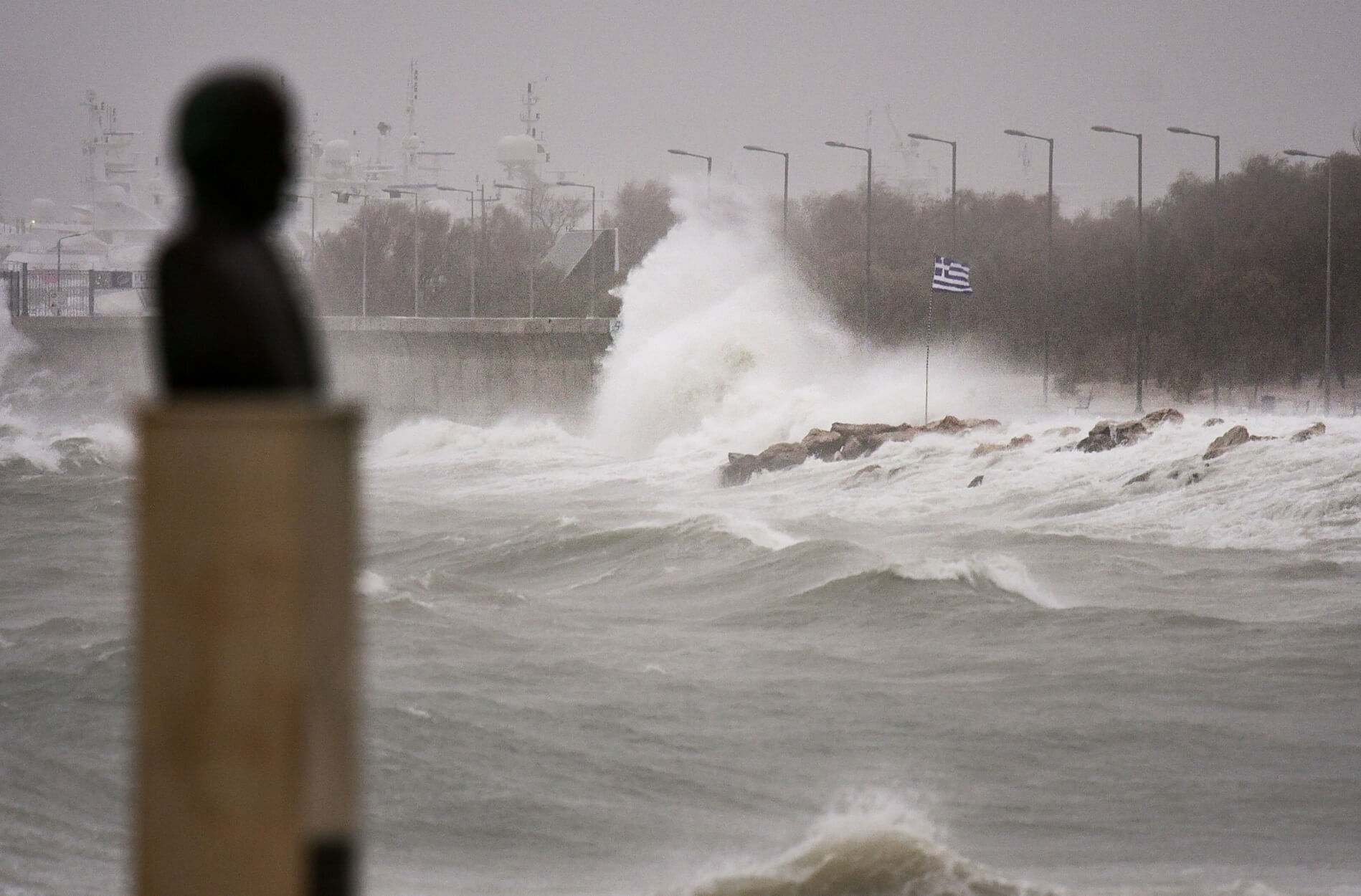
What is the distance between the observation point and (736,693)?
1396 centimetres

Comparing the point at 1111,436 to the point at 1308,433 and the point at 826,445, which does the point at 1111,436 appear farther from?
the point at 826,445

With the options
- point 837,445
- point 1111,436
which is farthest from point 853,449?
point 1111,436

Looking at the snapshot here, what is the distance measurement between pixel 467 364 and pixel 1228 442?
1436 inches

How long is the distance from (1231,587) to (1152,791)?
907 centimetres

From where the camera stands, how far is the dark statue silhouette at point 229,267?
2.23m

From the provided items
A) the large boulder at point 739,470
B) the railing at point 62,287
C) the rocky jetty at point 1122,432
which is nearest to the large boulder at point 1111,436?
the rocky jetty at point 1122,432

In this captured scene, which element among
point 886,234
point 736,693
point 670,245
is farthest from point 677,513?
point 886,234

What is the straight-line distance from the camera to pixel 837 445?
36.6 metres

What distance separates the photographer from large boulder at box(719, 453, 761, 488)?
36500 millimetres

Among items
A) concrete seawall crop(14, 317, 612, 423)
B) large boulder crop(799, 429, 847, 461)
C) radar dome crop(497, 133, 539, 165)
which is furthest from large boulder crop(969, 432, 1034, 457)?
radar dome crop(497, 133, 539, 165)

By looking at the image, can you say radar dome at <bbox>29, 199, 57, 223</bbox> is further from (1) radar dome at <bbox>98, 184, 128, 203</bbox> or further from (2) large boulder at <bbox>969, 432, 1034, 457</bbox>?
(2) large boulder at <bbox>969, 432, 1034, 457</bbox>

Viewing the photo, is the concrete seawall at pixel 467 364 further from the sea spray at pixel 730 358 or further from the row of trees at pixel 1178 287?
the row of trees at pixel 1178 287

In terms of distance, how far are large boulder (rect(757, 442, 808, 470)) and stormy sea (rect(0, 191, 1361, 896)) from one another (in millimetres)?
1653

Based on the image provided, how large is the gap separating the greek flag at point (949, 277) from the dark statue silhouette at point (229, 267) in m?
32.5
